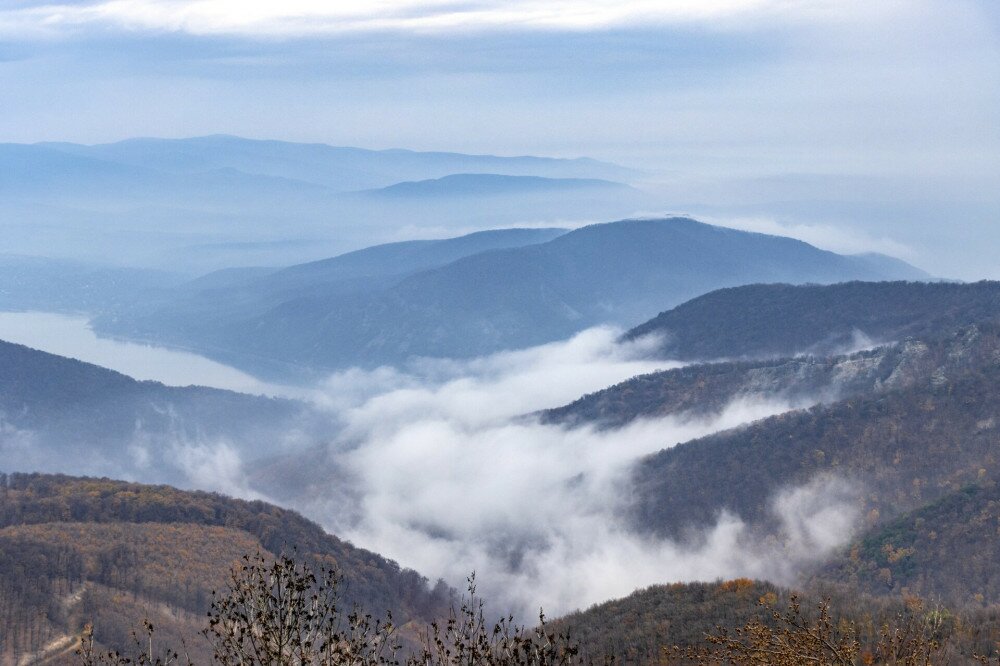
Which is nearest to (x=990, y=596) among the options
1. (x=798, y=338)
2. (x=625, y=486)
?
(x=625, y=486)

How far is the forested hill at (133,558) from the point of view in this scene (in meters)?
66.9

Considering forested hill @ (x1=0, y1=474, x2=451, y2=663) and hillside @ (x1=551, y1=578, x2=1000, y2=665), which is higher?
hillside @ (x1=551, y1=578, x2=1000, y2=665)

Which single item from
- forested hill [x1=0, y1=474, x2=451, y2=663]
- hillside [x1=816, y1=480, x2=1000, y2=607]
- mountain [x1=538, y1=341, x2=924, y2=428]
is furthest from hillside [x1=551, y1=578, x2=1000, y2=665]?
mountain [x1=538, y1=341, x2=924, y2=428]

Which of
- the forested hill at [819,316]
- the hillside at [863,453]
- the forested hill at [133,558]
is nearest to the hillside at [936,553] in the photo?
the hillside at [863,453]

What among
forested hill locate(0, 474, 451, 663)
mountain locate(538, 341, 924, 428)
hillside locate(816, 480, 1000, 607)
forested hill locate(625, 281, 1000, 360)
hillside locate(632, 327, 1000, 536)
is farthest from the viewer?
forested hill locate(625, 281, 1000, 360)

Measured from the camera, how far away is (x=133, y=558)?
79875 millimetres

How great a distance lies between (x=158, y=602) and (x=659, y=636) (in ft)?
129

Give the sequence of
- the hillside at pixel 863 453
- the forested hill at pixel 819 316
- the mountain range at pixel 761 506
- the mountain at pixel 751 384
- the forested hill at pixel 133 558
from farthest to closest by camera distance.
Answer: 1. the forested hill at pixel 819 316
2. the mountain at pixel 751 384
3. the hillside at pixel 863 453
4. the forested hill at pixel 133 558
5. the mountain range at pixel 761 506

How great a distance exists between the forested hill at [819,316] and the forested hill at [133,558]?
7251cm

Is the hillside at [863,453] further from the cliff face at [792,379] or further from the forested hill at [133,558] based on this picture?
the forested hill at [133,558]

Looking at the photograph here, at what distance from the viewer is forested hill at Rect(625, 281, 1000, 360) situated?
5536 inches

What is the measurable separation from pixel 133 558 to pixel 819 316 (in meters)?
119

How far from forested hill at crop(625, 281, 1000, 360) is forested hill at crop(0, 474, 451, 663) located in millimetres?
72508

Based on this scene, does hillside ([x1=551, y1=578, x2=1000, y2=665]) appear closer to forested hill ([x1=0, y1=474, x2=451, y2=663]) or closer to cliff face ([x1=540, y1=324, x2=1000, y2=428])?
forested hill ([x1=0, y1=474, x2=451, y2=663])
